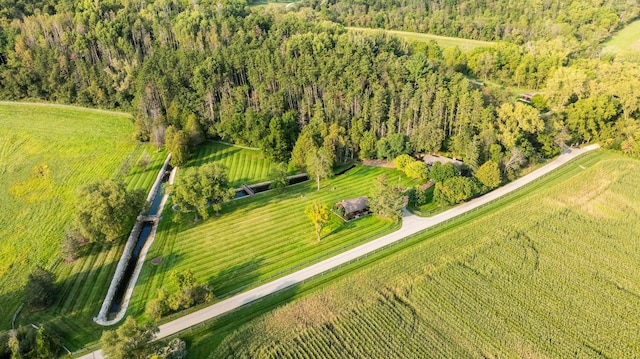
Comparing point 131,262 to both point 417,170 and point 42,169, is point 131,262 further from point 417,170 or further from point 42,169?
point 417,170

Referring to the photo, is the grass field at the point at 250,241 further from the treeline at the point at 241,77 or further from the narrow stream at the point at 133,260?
the treeline at the point at 241,77

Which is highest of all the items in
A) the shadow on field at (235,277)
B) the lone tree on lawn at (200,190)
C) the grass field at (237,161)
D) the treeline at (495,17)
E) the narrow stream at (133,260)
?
the treeline at (495,17)

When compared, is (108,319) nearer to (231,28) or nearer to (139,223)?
(139,223)

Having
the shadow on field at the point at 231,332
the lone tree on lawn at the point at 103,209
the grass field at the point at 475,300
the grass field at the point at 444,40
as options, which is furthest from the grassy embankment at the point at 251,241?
the grass field at the point at 444,40

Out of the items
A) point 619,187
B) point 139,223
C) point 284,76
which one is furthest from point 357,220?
point 619,187

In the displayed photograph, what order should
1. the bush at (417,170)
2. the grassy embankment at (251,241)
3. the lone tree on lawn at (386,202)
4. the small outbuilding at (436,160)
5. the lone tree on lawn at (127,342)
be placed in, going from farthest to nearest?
the small outbuilding at (436,160) < the bush at (417,170) < the lone tree on lawn at (386,202) < the grassy embankment at (251,241) < the lone tree on lawn at (127,342)

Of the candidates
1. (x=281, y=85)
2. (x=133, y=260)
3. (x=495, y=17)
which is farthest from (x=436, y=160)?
(x=495, y=17)
